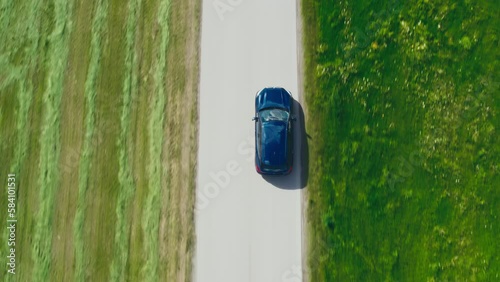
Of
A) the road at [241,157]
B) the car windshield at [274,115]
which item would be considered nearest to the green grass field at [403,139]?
the road at [241,157]

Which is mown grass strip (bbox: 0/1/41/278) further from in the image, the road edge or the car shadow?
the road edge

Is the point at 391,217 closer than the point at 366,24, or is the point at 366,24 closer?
the point at 391,217

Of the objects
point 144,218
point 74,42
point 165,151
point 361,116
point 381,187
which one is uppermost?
point 74,42

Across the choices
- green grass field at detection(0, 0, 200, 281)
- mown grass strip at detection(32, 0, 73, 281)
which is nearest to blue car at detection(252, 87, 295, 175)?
green grass field at detection(0, 0, 200, 281)

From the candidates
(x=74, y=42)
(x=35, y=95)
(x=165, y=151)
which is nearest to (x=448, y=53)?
(x=165, y=151)

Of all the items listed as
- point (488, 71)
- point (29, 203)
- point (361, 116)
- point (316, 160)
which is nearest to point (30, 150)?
point (29, 203)

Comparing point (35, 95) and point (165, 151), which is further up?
point (35, 95)

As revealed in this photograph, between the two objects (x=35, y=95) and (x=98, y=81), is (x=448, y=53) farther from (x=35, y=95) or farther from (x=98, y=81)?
(x=35, y=95)
